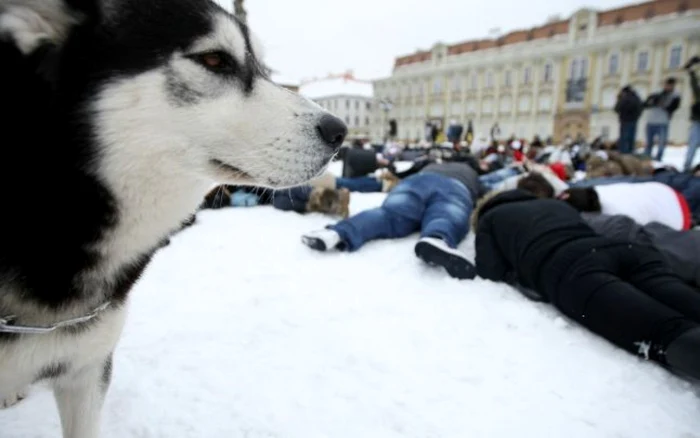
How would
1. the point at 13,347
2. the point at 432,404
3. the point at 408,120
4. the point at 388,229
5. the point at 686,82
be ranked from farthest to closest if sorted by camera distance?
the point at 408,120, the point at 686,82, the point at 388,229, the point at 432,404, the point at 13,347

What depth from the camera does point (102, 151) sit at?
4.07ft

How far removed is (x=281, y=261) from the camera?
12.0ft

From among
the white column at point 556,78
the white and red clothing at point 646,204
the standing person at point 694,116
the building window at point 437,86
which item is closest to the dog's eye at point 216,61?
the white and red clothing at point 646,204

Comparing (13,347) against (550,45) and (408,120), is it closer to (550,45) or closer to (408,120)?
(550,45)

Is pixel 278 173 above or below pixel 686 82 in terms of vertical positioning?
below

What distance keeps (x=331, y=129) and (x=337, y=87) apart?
65.7 meters

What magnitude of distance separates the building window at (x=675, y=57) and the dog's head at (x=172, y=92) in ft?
167

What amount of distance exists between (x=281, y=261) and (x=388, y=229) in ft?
4.09

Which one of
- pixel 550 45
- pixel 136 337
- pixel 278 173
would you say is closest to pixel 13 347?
pixel 278 173

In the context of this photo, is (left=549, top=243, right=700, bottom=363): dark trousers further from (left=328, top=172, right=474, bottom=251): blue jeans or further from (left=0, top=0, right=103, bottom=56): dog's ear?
(left=0, top=0, right=103, bottom=56): dog's ear

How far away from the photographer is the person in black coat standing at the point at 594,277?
6.58 ft

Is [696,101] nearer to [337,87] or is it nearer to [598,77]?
[598,77]

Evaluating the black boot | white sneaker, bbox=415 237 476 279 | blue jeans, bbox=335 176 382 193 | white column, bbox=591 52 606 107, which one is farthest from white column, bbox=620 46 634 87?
the black boot

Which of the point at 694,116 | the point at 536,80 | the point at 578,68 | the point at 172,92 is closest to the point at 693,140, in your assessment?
the point at 694,116
